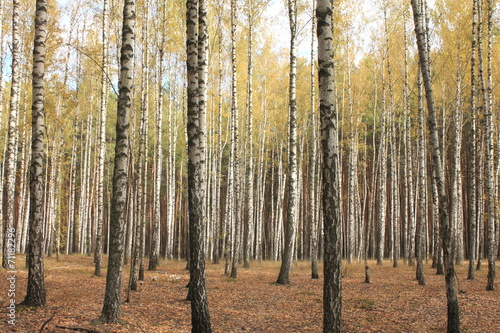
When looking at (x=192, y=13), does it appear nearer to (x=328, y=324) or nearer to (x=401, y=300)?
(x=328, y=324)

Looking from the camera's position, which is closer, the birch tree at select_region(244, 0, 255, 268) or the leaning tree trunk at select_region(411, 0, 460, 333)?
the leaning tree trunk at select_region(411, 0, 460, 333)

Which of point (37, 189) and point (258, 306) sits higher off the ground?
point (37, 189)

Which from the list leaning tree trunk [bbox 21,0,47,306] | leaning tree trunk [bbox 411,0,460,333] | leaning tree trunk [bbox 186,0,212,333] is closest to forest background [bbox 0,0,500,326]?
leaning tree trunk [bbox 21,0,47,306]

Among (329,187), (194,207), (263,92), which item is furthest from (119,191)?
(263,92)

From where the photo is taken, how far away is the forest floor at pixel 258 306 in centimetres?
626

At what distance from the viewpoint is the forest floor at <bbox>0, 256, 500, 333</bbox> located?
20.6ft

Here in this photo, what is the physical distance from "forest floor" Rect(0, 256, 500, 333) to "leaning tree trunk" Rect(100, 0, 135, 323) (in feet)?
1.27

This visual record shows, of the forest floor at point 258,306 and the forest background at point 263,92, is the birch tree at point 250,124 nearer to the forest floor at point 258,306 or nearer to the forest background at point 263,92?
the forest background at point 263,92

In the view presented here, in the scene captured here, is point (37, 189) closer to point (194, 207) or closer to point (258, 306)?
point (194, 207)

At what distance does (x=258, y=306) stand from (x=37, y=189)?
4.86m

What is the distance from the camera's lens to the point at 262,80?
1975cm

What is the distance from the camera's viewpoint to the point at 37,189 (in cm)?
654

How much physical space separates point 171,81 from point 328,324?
A: 58.7ft

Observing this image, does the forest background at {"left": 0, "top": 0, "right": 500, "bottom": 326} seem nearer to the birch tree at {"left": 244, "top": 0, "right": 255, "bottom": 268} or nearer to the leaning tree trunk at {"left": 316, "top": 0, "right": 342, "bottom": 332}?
the birch tree at {"left": 244, "top": 0, "right": 255, "bottom": 268}
